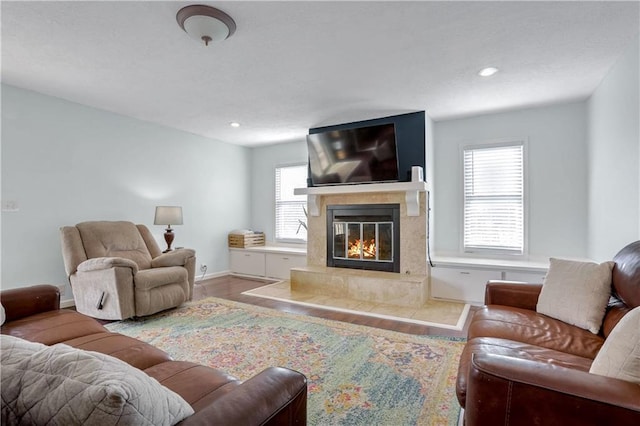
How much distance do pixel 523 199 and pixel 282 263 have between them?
11.4 feet

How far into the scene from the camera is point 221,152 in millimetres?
5590

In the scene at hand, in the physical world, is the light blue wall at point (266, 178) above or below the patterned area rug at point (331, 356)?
above

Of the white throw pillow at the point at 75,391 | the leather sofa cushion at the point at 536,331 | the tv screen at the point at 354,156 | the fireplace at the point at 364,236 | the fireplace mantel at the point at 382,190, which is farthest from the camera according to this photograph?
the fireplace at the point at 364,236

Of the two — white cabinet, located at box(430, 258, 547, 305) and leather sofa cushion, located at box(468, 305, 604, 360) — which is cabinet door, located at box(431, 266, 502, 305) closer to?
white cabinet, located at box(430, 258, 547, 305)

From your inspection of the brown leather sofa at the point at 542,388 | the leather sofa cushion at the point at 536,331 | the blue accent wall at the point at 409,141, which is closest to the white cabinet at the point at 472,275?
the blue accent wall at the point at 409,141

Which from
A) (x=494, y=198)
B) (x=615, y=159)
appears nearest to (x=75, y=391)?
(x=615, y=159)

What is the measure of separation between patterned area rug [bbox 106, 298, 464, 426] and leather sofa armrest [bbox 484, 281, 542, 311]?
514 millimetres

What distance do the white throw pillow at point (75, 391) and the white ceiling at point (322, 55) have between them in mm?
2059

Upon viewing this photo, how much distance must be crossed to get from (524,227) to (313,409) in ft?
11.4

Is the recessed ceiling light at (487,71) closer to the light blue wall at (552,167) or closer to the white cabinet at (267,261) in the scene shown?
the light blue wall at (552,167)

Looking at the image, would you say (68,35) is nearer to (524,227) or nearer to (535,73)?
(535,73)

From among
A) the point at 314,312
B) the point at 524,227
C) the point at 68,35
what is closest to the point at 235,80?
the point at 68,35

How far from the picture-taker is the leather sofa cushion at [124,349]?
4.75ft

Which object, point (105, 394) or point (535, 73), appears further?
point (535, 73)
